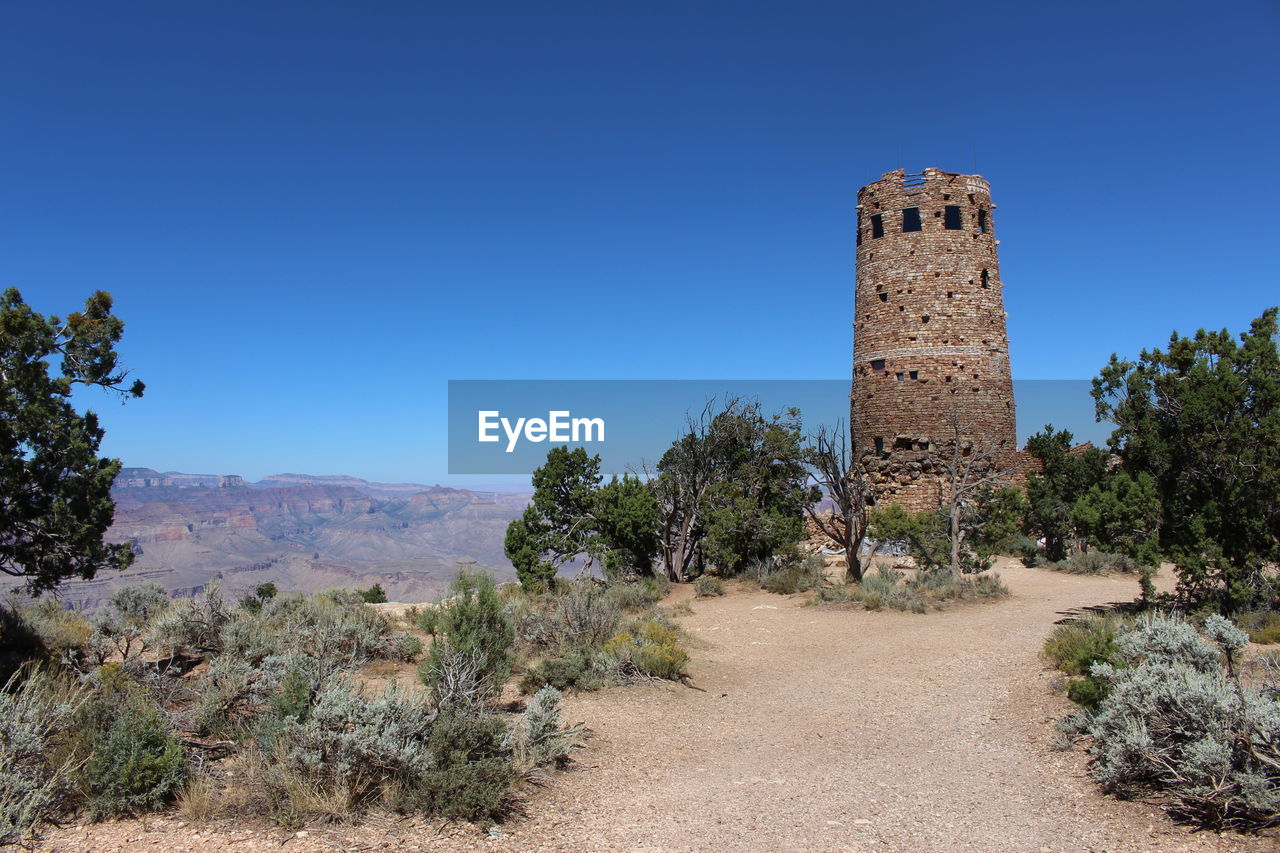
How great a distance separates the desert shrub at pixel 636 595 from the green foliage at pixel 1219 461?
30.1 ft

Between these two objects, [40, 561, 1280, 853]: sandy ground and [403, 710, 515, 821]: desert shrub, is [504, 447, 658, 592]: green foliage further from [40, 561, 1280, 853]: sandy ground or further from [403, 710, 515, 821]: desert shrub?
[403, 710, 515, 821]: desert shrub

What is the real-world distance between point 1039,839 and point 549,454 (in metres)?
15.1

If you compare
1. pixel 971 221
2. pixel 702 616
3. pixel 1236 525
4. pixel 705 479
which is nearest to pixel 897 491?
pixel 705 479

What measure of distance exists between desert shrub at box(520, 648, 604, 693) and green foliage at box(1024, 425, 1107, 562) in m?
17.2

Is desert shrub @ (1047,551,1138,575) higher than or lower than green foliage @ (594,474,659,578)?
lower

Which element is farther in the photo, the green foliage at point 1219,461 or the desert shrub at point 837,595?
the desert shrub at point 837,595

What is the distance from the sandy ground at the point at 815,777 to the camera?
4738 millimetres

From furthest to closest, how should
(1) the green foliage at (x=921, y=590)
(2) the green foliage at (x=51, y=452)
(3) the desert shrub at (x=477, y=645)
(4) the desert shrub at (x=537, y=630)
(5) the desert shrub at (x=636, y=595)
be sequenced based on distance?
(5) the desert shrub at (x=636, y=595), (1) the green foliage at (x=921, y=590), (4) the desert shrub at (x=537, y=630), (2) the green foliage at (x=51, y=452), (3) the desert shrub at (x=477, y=645)

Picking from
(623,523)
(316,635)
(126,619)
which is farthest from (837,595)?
(126,619)

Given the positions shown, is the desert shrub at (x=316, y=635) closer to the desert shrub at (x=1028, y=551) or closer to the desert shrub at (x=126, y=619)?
the desert shrub at (x=126, y=619)

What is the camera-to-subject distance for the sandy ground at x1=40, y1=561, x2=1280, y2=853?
4.74 metres

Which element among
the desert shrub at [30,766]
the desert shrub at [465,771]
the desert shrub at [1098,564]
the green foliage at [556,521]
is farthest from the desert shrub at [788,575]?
the desert shrub at [30,766]

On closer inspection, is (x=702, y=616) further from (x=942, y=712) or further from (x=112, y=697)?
(x=112, y=697)

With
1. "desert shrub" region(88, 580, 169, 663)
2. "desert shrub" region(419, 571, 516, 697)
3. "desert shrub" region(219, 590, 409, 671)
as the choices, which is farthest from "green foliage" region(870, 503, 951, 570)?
"desert shrub" region(88, 580, 169, 663)
